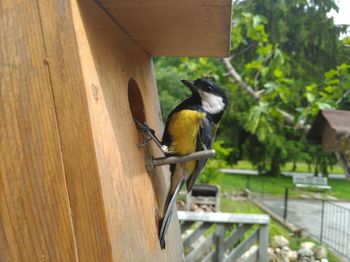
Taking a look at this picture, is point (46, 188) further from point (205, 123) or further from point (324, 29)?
point (324, 29)

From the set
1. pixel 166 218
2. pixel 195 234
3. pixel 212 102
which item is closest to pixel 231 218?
pixel 195 234

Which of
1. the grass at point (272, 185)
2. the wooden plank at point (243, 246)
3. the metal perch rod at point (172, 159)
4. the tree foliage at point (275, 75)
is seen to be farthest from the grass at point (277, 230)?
the metal perch rod at point (172, 159)

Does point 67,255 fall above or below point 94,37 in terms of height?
below

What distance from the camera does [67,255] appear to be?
727 millimetres

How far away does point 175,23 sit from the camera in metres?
1.10

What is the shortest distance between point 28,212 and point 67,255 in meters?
0.11

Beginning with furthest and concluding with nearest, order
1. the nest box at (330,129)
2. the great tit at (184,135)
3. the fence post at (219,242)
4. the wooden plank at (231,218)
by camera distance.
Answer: the nest box at (330,129) < the fence post at (219,242) < the wooden plank at (231,218) < the great tit at (184,135)

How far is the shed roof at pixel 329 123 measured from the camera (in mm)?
3548


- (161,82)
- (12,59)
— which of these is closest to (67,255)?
(12,59)

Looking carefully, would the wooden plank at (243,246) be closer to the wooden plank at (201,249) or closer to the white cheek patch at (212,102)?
the wooden plank at (201,249)

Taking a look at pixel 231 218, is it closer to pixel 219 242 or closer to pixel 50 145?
pixel 219 242

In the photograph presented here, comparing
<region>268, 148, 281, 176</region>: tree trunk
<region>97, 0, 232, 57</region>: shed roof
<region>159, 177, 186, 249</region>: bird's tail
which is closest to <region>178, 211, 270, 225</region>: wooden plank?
<region>159, 177, 186, 249</region>: bird's tail

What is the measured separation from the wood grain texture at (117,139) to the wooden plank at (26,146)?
0.26ft

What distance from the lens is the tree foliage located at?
377cm
